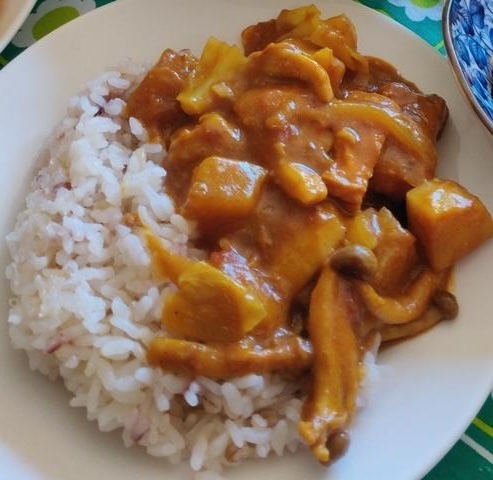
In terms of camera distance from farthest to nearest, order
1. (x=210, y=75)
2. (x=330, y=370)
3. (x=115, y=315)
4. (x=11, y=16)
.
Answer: (x=11, y=16)
(x=210, y=75)
(x=115, y=315)
(x=330, y=370)

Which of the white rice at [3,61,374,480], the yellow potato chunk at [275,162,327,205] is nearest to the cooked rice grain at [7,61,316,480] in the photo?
the white rice at [3,61,374,480]

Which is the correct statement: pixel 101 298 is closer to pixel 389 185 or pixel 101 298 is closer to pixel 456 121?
pixel 389 185

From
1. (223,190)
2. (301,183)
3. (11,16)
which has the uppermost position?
(301,183)

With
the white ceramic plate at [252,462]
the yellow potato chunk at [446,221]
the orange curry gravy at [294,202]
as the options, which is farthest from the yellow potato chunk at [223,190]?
the white ceramic plate at [252,462]

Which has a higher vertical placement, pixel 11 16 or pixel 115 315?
pixel 11 16

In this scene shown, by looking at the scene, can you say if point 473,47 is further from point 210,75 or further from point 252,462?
point 252,462

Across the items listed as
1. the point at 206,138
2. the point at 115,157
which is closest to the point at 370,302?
the point at 206,138

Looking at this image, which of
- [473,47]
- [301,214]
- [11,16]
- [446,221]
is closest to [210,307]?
[301,214]

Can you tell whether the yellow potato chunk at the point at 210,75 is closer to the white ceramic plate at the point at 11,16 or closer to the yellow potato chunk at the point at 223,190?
the yellow potato chunk at the point at 223,190
